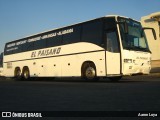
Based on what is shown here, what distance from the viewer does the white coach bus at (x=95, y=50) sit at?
13711mm

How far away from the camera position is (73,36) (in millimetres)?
16453

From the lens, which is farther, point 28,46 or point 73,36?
point 28,46

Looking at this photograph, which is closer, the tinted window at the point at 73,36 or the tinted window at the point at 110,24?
the tinted window at the point at 110,24

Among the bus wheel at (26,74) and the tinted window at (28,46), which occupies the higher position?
the tinted window at (28,46)

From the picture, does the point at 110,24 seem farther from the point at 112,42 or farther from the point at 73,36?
the point at 73,36

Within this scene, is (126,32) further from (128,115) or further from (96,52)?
(128,115)

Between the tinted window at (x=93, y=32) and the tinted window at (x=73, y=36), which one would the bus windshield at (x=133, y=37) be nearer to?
the tinted window at (x=93, y=32)

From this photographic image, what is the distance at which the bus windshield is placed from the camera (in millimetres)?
13773

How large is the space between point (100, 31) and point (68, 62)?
3317mm

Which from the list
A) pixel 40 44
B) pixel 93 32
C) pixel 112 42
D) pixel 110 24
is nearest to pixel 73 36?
pixel 93 32

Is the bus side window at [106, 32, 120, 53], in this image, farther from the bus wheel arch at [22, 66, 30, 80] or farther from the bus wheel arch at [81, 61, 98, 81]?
the bus wheel arch at [22, 66, 30, 80]

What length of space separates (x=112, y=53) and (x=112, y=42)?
0.56 meters

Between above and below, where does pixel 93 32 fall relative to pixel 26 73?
above

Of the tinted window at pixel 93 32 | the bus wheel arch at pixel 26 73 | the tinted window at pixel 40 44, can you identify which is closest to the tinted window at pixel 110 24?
the tinted window at pixel 93 32
